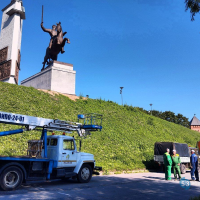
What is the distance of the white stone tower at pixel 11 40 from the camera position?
25141 millimetres

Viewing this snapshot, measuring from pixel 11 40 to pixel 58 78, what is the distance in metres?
6.77

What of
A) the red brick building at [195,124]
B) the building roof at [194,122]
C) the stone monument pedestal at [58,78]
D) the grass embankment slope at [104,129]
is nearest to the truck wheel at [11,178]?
the grass embankment slope at [104,129]

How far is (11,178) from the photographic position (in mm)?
8047

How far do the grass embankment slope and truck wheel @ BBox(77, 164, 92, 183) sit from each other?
374cm

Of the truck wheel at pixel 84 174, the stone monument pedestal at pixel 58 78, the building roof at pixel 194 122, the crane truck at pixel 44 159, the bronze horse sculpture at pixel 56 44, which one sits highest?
the bronze horse sculpture at pixel 56 44

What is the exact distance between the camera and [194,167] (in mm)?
12516

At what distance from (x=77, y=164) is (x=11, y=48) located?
19.6 meters

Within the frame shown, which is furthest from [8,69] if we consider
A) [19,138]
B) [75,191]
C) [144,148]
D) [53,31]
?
[75,191]

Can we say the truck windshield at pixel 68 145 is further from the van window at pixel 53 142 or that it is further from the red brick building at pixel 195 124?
the red brick building at pixel 195 124

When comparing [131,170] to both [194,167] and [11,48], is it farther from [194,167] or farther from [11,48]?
[11,48]

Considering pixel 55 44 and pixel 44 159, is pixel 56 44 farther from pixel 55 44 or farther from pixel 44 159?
pixel 44 159

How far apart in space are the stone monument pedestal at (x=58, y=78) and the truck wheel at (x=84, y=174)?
17.4 meters

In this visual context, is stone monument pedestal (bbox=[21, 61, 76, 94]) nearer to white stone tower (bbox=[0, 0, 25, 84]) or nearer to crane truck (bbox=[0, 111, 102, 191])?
white stone tower (bbox=[0, 0, 25, 84])

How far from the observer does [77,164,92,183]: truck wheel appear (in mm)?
10355
